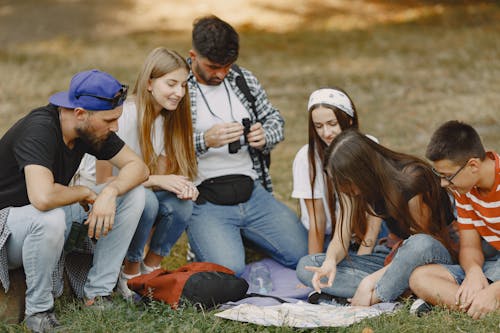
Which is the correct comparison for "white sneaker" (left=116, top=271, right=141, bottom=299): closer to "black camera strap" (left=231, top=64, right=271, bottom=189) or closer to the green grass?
the green grass

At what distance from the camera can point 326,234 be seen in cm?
492

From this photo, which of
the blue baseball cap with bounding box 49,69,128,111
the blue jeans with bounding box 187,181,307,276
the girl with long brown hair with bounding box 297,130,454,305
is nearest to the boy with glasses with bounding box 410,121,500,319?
the girl with long brown hair with bounding box 297,130,454,305

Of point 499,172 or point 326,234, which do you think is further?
point 326,234

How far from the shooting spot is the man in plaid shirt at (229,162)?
4707 mm

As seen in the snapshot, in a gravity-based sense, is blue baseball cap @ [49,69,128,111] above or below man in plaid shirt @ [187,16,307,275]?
above

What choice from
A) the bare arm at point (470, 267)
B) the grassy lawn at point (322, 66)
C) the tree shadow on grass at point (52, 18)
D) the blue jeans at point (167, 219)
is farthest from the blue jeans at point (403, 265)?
the tree shadow on grass at point (52, 18)

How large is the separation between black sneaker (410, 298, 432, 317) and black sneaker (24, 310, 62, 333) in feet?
5.62

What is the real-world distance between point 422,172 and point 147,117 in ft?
5.32

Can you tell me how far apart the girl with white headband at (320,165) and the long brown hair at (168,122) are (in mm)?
701

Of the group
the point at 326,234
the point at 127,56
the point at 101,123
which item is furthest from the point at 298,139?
the point at 127,56

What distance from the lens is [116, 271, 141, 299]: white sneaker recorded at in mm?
4172

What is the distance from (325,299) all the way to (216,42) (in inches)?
66.2

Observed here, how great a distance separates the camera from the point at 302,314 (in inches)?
146

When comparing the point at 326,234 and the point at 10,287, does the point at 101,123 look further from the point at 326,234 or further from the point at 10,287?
the point at 326,234
